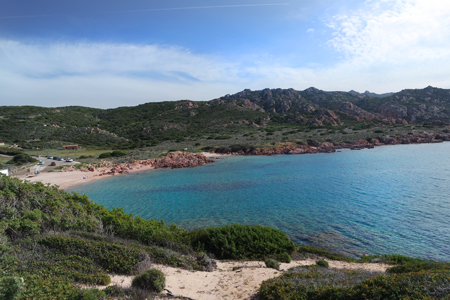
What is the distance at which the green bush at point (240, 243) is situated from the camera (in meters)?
11.2

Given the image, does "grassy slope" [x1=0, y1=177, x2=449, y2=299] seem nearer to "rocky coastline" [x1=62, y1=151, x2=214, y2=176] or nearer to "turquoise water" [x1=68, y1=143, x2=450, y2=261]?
"turquoise water" [x1=68, y1=143, x2=450, y2=261]

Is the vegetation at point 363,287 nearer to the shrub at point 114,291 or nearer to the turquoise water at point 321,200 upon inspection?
the shrub at point 114,291

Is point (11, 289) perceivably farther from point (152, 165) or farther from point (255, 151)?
point (255, 151)

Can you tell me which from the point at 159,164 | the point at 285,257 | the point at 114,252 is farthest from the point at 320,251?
the point at 159,164

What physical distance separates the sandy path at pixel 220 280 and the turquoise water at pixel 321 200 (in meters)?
4.02

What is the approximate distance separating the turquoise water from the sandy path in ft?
13.2

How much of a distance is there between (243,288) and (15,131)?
87.6 metres

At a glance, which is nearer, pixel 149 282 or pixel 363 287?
pixel 363 287

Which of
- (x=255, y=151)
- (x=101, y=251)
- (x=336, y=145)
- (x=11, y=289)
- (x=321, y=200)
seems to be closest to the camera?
(x=11, y=289)

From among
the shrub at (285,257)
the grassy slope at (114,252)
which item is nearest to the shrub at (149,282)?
the grassy slope at (114,252)

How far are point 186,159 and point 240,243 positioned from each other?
33.3 meters

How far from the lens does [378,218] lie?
15695mm

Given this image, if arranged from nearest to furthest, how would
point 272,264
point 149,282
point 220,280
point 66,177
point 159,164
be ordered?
1. point 149,282
2. point 220,280
3. point 272,264
4. point 66,177
5. point 159,164

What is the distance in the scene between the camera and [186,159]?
43.8 meters
